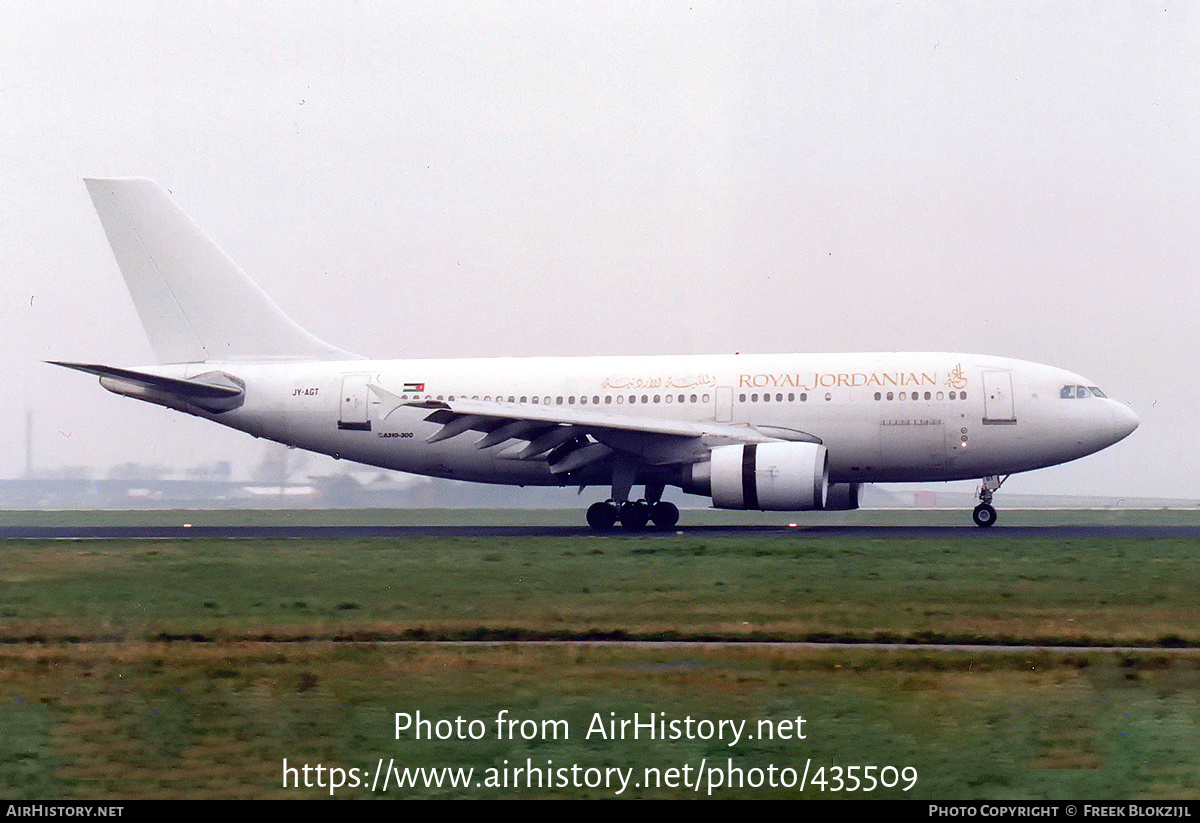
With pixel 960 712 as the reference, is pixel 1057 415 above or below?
above

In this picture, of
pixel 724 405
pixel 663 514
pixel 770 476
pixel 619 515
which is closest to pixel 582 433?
pixel 619 515

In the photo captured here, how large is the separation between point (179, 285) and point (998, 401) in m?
20.1

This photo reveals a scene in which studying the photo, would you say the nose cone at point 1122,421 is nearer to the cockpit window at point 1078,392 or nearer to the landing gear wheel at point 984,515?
the cockpit window at point 1078,392

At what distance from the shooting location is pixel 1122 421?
1190 inches

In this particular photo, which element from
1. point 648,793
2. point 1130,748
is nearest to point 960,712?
point 1130,748

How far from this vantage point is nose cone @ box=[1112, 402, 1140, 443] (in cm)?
3017

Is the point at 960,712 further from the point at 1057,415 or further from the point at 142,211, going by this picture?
the point at 142,211

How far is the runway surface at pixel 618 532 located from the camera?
91.2 feet

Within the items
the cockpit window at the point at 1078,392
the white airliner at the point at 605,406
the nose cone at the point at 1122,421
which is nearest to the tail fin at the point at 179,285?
the white airliner at the point at 605,406

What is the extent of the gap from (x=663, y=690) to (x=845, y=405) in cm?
2013

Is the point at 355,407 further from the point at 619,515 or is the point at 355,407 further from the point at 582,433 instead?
the point at 619,515
